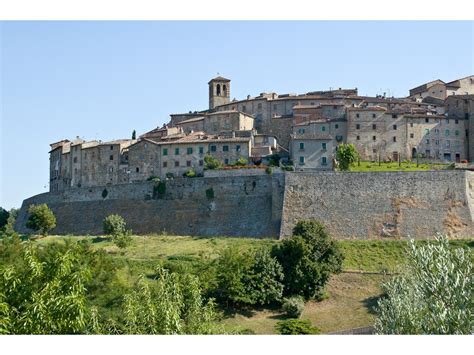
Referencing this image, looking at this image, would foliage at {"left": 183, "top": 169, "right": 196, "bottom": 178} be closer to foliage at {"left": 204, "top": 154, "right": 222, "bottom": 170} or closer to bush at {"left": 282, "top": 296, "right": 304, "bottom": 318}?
foliage at {"left": 204, "top": 154, "right": 222, "bottom": 170}

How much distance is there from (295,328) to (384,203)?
Result: 1500 cm

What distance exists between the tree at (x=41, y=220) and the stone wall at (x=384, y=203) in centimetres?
1566

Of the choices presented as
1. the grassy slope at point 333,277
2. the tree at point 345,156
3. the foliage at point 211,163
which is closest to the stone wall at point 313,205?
the grassy slope at point 333,277

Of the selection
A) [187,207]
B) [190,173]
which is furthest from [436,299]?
[190,173]

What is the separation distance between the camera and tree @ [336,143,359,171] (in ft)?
186

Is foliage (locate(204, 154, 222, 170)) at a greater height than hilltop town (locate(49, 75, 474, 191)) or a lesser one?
lesser

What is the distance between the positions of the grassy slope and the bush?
0.34m

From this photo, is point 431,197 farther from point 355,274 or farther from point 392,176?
point 355,274

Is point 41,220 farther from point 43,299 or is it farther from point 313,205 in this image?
point 43,299

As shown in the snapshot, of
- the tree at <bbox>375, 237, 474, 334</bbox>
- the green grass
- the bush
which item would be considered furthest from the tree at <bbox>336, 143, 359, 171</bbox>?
the tree at <bbox>375, 237, 474, 334</bbox>

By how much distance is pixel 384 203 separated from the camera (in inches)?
1976

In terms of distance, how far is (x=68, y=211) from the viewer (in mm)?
59719

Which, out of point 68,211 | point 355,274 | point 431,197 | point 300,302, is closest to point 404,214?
point 431,197

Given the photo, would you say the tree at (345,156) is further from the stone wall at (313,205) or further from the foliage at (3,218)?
the foliage at (3,218)
